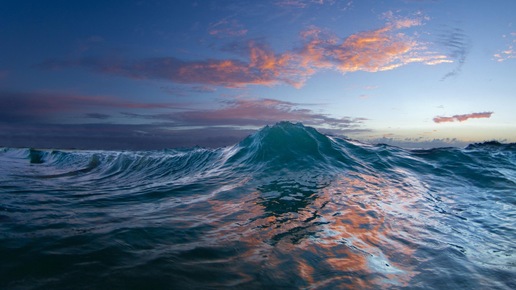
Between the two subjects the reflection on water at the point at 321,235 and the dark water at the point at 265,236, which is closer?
the dark water at the point at 265,236

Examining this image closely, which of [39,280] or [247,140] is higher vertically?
[247,140]

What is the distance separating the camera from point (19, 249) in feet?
10.7

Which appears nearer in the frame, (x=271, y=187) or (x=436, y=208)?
(x=436, y=208)

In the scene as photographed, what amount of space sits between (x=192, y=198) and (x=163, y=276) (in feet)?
12.4

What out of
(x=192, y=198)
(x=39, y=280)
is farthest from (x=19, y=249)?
(x=192, y=198)

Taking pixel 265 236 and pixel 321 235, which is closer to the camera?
pixel 265 236

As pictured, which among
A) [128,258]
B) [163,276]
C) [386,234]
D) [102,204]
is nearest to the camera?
[163,276]

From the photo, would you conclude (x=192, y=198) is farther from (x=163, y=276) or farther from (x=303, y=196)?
(x=163, y=276)

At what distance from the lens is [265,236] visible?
404 centimetres

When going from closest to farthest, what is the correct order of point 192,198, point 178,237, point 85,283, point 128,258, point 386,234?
point 85,283, point 128,258, point 178,237, point 386,234, point 192,198

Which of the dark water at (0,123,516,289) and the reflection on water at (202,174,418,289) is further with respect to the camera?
the reflection on water at (202,174,418,289)

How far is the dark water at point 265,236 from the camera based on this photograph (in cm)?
290

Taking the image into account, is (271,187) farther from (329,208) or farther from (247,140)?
(247,140)

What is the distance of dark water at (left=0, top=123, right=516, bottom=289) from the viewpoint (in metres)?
2.90
